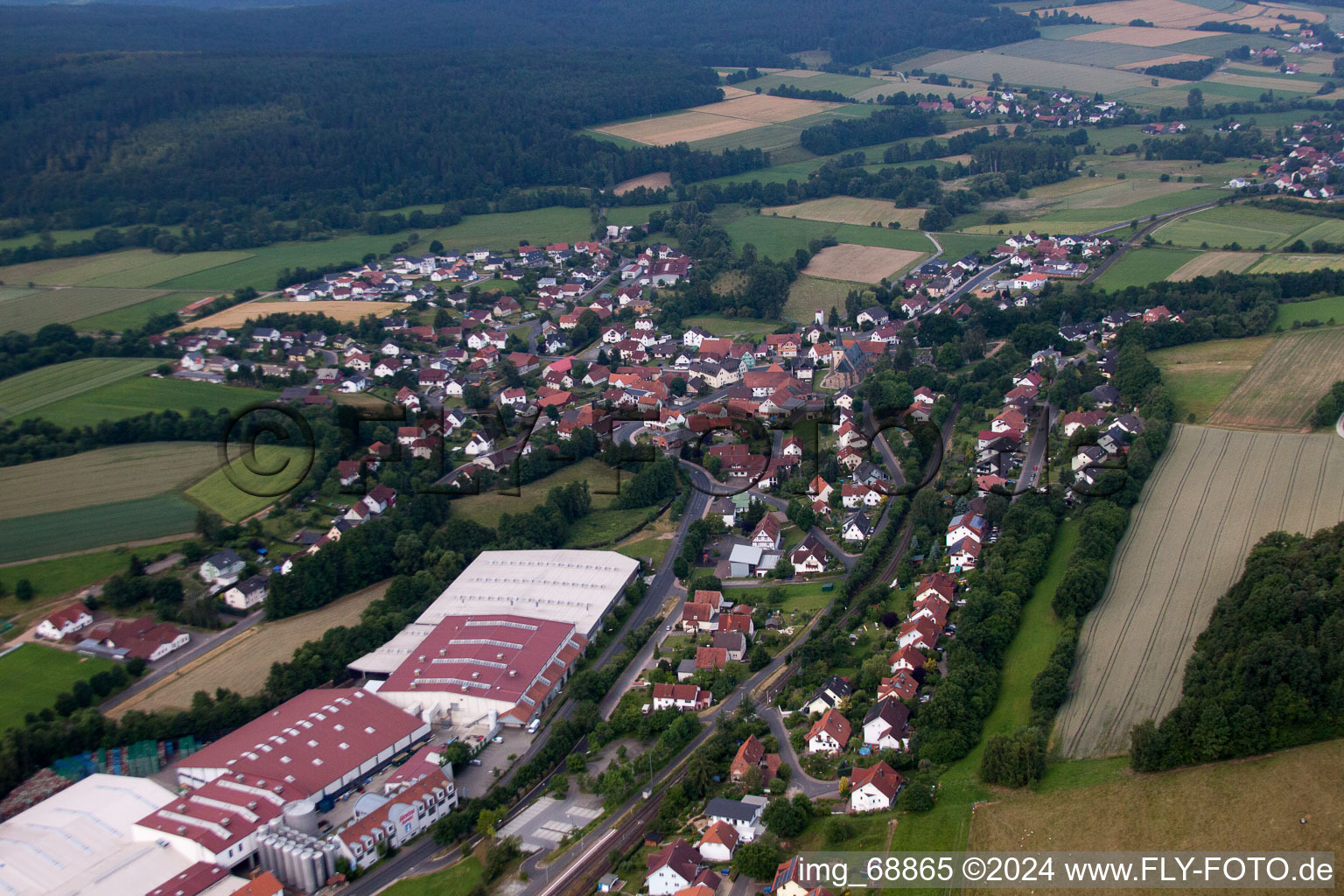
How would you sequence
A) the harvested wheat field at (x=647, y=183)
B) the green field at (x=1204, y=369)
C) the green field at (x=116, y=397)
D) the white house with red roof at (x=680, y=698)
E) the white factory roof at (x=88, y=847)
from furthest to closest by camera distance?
the harvested wheat field at (x=647, y=183) → the green field at (x=116, y=397) → the green field at (x=1204, y=369) → the white house with red roof at (x=680, y=698) → the white factory roof at (x=88, y=847)

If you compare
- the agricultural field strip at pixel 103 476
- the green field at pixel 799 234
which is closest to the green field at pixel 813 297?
the green field at pixel 799 234

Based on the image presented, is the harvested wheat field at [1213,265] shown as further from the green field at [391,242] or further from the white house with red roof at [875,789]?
the white house with red roof at [875,789]

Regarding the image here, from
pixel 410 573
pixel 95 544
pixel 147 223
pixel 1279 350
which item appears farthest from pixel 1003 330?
pixel 147 223

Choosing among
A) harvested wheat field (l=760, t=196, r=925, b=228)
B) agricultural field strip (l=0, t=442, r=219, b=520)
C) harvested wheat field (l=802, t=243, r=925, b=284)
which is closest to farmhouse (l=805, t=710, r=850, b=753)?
agricultural field strip (l=0, t=442, r=219, b=520)

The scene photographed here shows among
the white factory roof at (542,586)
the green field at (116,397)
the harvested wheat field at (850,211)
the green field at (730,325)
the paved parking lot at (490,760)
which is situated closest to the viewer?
the paved parking lot at (490,760)

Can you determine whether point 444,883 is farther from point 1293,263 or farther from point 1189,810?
point 1293,263

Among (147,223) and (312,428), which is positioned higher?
(147,223)

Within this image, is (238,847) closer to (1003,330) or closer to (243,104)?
(1003,330)
